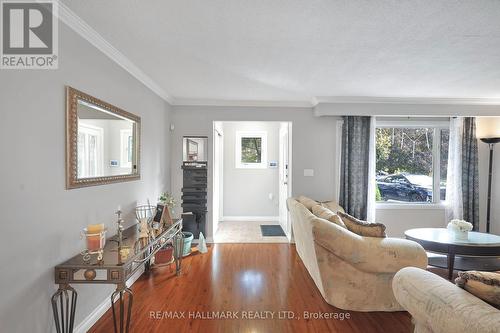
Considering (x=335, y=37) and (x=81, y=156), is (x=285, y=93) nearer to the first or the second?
(x=335, y=37)

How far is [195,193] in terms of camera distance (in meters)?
→ 4.18

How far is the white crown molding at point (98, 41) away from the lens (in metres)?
1.75

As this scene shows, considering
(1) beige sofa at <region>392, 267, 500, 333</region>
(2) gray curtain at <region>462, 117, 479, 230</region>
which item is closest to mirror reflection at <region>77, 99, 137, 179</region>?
(1) beige sofa at <region>392, 267, 500, 333</region>

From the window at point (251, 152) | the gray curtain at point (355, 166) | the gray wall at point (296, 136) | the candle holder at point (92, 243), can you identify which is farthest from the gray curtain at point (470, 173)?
the candle holder at point (92, 243)

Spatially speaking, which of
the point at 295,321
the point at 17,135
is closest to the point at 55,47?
the point at 17,135

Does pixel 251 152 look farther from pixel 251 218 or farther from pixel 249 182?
pixel 251 218

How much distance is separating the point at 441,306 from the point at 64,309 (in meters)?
2.34

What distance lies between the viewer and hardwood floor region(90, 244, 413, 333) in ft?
7.04

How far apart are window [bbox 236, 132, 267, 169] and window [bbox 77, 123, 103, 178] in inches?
147

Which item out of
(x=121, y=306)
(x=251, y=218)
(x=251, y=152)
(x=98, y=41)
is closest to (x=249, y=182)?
(x=251, y=152)

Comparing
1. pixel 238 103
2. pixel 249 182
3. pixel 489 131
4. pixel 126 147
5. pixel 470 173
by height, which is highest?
pixel 238 103

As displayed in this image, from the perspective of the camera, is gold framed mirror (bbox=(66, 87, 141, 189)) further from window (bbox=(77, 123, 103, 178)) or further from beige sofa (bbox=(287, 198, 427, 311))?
beige sofa (bbox=(287, 198, 427, 311))

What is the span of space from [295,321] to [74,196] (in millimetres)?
2079

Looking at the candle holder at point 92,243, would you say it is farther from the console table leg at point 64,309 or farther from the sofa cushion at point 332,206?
the sofa cushion at point 332,206
